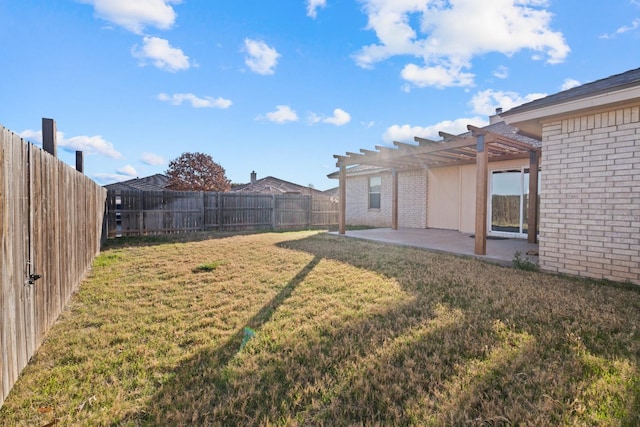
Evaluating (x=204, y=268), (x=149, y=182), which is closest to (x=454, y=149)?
(x=204, y=268)

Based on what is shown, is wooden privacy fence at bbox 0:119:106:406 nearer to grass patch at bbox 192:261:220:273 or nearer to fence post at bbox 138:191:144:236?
grass patch at bbox 192:261:220:273

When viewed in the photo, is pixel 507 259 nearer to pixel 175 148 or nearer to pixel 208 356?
pixel 208 356

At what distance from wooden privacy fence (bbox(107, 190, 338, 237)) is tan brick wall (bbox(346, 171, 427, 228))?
1219 mm

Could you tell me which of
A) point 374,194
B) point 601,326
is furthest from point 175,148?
point 601,326

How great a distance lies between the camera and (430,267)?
5.66m

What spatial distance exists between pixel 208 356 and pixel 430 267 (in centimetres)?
435

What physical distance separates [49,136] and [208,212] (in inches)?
362

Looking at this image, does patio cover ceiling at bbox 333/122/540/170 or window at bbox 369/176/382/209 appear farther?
window at bbox 369/176/382/209

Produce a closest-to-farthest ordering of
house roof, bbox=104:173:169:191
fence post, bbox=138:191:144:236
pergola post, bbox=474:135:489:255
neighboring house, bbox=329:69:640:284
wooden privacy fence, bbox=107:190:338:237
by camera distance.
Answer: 1. neighboring house, bbox=329:69:640:284
2. pergola post, bbox=474:135:489:255
3. wooden privacy fence, bbox=107:190:338:237
4. fence post, bbox=138:191:144:236
5. house roof, bbox=104:173:169:191

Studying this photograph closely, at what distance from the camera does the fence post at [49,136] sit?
12.5 feet

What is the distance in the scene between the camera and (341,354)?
8.48 ft

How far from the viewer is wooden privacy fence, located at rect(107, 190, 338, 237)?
1083 centimetres

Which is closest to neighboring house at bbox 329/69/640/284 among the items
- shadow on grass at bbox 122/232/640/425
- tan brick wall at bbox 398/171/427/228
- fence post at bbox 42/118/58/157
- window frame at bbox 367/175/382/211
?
shadow on grass at bbox 122/232/640/425

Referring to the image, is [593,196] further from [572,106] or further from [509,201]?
[509,201]
